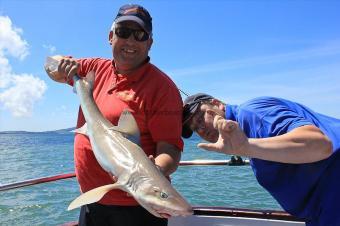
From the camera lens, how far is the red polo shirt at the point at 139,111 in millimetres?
3203

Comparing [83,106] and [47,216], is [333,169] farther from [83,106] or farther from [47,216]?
[47,216]

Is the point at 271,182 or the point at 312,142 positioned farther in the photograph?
the point at 271,182

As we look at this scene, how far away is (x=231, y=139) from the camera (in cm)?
235

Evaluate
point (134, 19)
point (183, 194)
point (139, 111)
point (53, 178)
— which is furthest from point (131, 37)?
point (183, 194)

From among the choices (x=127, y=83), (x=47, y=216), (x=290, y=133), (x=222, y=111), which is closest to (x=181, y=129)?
(x=222, y=111)

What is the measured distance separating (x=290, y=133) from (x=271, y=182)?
613 millimetres

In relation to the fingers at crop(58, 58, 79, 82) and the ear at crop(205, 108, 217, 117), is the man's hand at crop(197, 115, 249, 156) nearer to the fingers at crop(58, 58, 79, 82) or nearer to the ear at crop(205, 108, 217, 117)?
the ear at crop(205, 108, 217, 117)

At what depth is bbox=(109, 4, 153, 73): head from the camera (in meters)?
3.43

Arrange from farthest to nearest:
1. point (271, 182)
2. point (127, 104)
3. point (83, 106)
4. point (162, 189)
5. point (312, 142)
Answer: point (83, 106)
point (127, 104)
point (271, 182)
point (162, 189)
point (312, 142)

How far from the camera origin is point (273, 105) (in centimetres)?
259

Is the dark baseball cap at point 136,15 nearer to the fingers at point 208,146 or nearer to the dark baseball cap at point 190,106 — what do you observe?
the dark baseball cap at point 190,106

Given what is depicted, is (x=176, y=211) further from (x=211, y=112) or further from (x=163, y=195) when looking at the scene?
(x=211, y=112)

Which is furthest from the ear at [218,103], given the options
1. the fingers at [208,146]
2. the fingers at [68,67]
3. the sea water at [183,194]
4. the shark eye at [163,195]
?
the sea water at [183,194]

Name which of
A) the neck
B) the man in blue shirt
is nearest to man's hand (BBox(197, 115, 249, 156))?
the man in blue shirt
